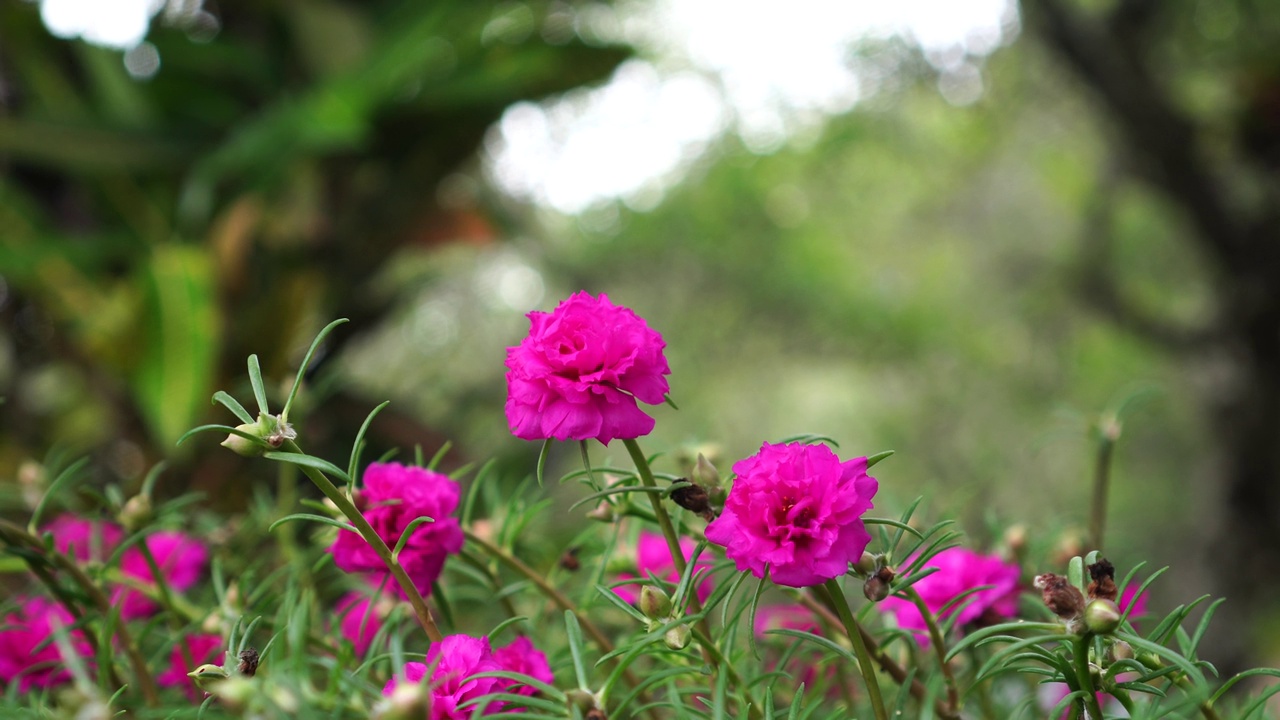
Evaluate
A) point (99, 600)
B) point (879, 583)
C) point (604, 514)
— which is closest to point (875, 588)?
point (879, 583)

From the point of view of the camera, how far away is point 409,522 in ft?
1.15

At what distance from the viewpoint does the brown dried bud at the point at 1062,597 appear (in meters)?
0.28

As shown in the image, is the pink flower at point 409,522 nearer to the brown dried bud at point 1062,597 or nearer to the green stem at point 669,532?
the green stem at point 669,532

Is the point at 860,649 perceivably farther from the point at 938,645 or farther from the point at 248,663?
the point at 248,663

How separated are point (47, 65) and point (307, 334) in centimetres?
88

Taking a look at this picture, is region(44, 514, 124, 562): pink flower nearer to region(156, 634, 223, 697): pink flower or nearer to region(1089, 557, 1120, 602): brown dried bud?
region(156, 634, 223, 697): pink flower

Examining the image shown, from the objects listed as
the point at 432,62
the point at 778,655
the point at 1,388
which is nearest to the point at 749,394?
the point at 432,62

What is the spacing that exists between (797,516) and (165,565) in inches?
16.6

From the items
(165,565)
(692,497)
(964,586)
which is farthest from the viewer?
(165,565)

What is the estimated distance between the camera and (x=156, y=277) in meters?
1.54

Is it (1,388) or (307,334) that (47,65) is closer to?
(1,388)

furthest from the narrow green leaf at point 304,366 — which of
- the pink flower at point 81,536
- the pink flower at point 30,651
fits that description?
the pink flower at point 81,536

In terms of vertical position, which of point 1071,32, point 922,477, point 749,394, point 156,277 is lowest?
point 922,477

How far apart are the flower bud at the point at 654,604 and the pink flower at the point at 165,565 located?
340 millimetres
